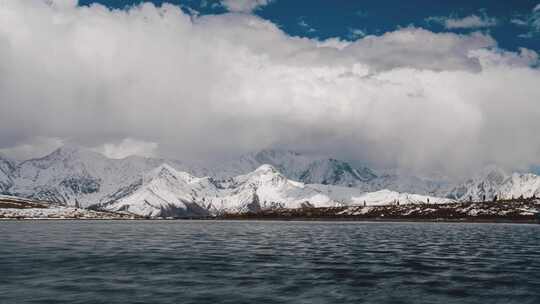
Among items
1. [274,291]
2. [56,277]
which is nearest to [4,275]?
[56,277]

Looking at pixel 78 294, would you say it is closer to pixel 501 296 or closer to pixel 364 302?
pixel 364 302

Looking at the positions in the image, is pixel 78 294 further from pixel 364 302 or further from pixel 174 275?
pixel 364 302

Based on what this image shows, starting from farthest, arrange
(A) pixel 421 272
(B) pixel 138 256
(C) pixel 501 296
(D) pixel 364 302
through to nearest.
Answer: (B) pixel 138 256 → (A) pixel 421 272 → (C) pixel 501 296 → (D) pixel 364 302

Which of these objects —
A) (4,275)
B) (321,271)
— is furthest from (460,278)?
(4,275)

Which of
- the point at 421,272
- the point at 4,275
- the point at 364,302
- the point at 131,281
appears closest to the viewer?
the point at 364,302

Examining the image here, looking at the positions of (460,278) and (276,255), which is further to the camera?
(276,255)

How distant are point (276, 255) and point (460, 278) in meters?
30.3

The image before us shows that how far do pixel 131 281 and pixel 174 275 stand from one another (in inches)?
207

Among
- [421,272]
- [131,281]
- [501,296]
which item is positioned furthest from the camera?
[421,272]

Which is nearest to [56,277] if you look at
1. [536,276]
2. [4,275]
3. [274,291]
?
[4,275]

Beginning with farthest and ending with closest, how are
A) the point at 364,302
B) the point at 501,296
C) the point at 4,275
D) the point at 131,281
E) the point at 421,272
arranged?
1. the point at 421,272
2. the point at 4,275
3. the point at 131,281
4. the point at 501,296
5. the point at 364,302

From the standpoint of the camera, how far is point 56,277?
52375 millimetres

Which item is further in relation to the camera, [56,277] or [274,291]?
[56,277]

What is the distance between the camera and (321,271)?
57.9m
